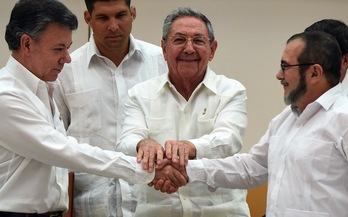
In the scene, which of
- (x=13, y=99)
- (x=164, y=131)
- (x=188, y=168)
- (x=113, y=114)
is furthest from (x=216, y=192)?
(x=13, y=99)

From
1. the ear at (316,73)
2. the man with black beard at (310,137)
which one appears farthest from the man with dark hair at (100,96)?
the ear at (316,73)

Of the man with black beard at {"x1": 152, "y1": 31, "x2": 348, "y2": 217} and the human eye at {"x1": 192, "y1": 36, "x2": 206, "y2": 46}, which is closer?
the man with black beard at {"x1": 152, "y1": 31, "x2": 348, "y2": 217}

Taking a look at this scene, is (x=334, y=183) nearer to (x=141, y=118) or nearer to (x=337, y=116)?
(x=337, y=116)

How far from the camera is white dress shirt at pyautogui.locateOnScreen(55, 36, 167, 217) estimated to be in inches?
134

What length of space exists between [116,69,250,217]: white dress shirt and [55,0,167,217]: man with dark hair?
0.17 meters

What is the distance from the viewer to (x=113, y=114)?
3525 mm

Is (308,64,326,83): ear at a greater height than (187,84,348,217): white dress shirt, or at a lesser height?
greater

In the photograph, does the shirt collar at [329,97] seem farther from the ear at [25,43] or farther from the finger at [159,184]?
the ear at [25,43]

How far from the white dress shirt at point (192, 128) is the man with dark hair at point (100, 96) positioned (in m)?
0.17

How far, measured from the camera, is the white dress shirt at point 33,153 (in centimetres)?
275

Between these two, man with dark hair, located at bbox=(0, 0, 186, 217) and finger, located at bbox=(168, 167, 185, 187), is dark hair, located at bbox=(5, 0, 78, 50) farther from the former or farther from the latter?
finger, located at bbox=(168, 167, 185, 187)

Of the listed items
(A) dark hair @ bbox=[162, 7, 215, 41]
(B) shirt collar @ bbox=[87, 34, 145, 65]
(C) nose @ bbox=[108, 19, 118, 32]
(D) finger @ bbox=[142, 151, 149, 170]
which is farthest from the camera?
(B) shirt collar @ bbox=[87, 34, 145, 65]

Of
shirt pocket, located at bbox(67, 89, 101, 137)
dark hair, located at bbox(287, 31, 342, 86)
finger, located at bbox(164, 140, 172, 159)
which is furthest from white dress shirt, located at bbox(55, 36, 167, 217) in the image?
dark hair, located at bbox(287, 31, 342, 86)

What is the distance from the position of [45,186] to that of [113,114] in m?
0.80
